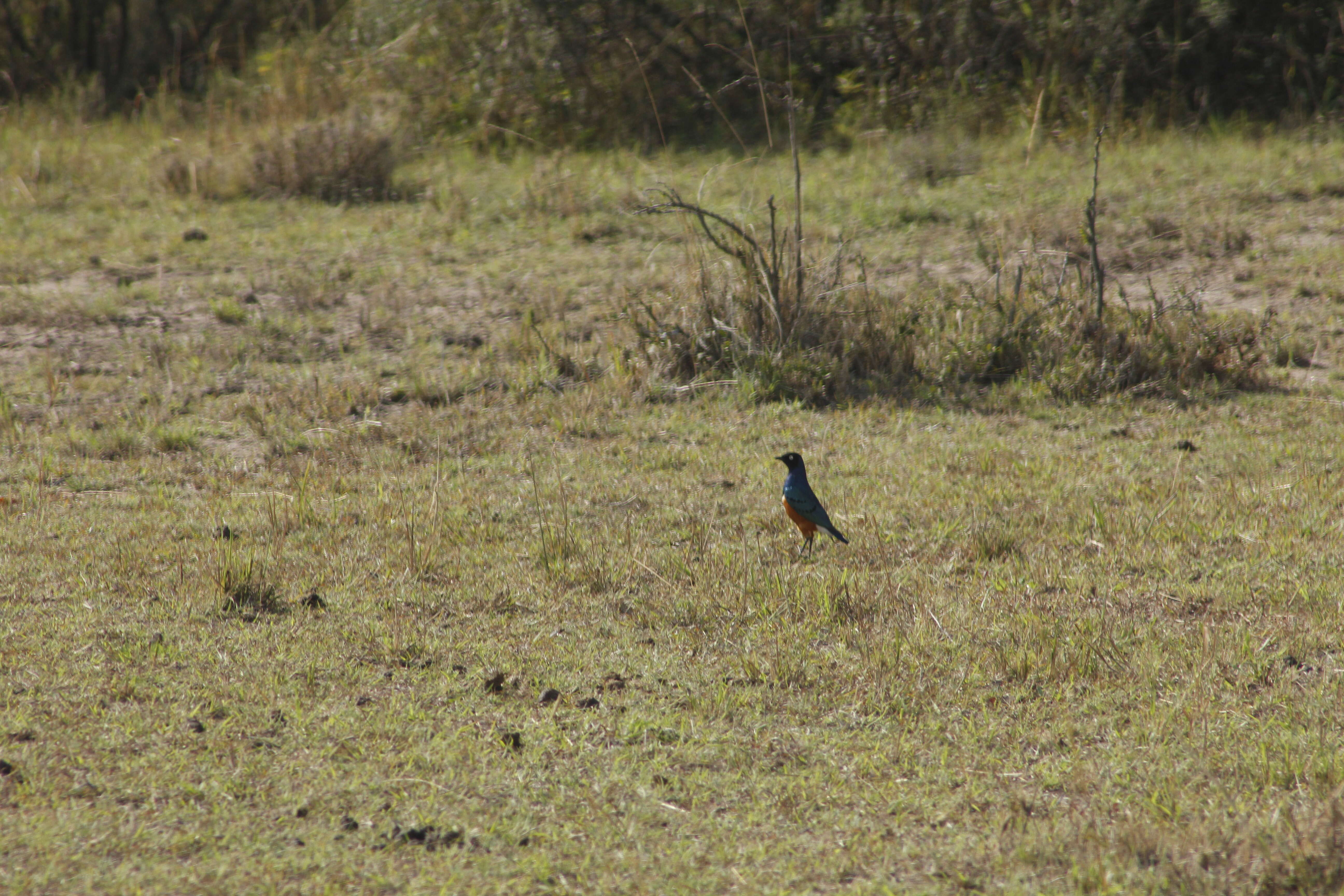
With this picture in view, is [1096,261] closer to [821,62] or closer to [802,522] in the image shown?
[802,522]

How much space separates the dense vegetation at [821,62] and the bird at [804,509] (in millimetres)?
8028

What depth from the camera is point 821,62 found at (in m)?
14.9

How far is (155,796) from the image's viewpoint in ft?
11.1

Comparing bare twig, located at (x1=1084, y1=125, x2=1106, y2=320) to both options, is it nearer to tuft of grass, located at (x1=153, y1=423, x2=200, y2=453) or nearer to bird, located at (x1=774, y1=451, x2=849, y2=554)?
bird, located at (x1=774, y1=451, x2=849, y2=554)

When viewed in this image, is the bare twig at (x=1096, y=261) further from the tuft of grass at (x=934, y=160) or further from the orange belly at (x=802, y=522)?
the tuft of grass at (x=934, y=160)

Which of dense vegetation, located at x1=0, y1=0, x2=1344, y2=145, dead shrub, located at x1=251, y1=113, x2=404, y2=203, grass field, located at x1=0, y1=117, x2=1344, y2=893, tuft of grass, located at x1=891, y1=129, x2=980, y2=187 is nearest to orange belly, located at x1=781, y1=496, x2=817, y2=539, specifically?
grass field, located at x1=0, y1=117, x2=1344, y2=893

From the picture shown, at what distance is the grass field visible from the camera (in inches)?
128

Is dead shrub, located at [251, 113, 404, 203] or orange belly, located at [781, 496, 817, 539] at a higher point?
dead shrub, located at [251, 113, 404, 203]

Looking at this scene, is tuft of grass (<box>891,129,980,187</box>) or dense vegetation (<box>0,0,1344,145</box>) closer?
tuft of grass (<box>891,129,980,187</box>)

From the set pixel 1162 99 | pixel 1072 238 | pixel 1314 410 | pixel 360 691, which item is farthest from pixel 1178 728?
pixel 1162 99

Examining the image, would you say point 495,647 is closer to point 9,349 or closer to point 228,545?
point 228,545

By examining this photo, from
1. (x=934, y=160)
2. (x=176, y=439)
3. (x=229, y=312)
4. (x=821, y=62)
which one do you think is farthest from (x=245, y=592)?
(x=821, y=62)

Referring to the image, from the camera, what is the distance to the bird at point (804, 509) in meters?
5.22

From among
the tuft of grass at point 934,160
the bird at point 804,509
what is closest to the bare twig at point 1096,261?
the bird at point 804,509
